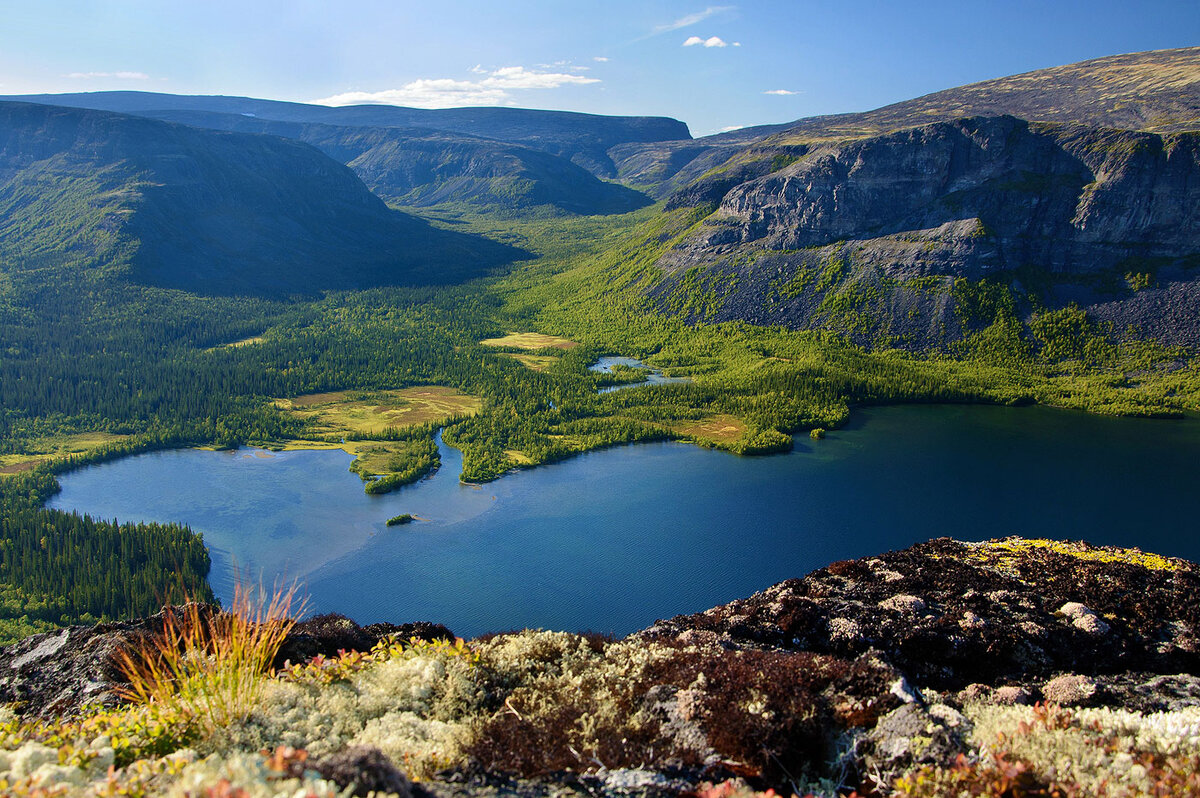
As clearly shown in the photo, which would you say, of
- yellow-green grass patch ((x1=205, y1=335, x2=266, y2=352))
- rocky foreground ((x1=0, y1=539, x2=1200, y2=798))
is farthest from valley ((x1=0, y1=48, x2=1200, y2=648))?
rocky foreground ((x1=0, y1=539, x2=1200, y2=798))

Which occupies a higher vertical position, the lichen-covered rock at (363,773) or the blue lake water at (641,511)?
the lichen-covered rock at (363,773)

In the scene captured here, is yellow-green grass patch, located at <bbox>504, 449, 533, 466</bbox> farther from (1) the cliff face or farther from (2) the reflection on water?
(1) the cliff face

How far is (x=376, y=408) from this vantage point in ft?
316

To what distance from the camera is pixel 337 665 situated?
12.8m

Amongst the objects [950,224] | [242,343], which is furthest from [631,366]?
[242,343]

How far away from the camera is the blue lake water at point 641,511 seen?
48188 mm

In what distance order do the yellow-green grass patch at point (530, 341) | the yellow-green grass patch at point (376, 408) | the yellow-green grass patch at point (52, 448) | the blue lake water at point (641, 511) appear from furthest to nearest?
the yellow-green grass patch at point (530, 341) → the yellow-green grass patch at point (376, 408) → the yellow-green grass patch at point (52, 448) → the blue lake water at point (641, 511)

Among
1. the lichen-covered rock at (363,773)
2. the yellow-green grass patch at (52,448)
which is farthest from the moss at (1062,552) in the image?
the yellow-green grass patch at (52,448)

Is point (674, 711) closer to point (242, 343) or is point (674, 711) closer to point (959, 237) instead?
point (959, 237)

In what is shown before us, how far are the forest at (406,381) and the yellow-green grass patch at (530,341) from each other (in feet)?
7.69

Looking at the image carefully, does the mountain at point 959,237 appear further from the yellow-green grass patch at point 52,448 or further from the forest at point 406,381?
the yellow-green grass patch at point 52,448

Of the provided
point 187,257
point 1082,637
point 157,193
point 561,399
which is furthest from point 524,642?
point 157,193

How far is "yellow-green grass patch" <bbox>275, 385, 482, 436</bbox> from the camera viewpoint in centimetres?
8850

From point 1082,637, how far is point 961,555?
26.8ft
